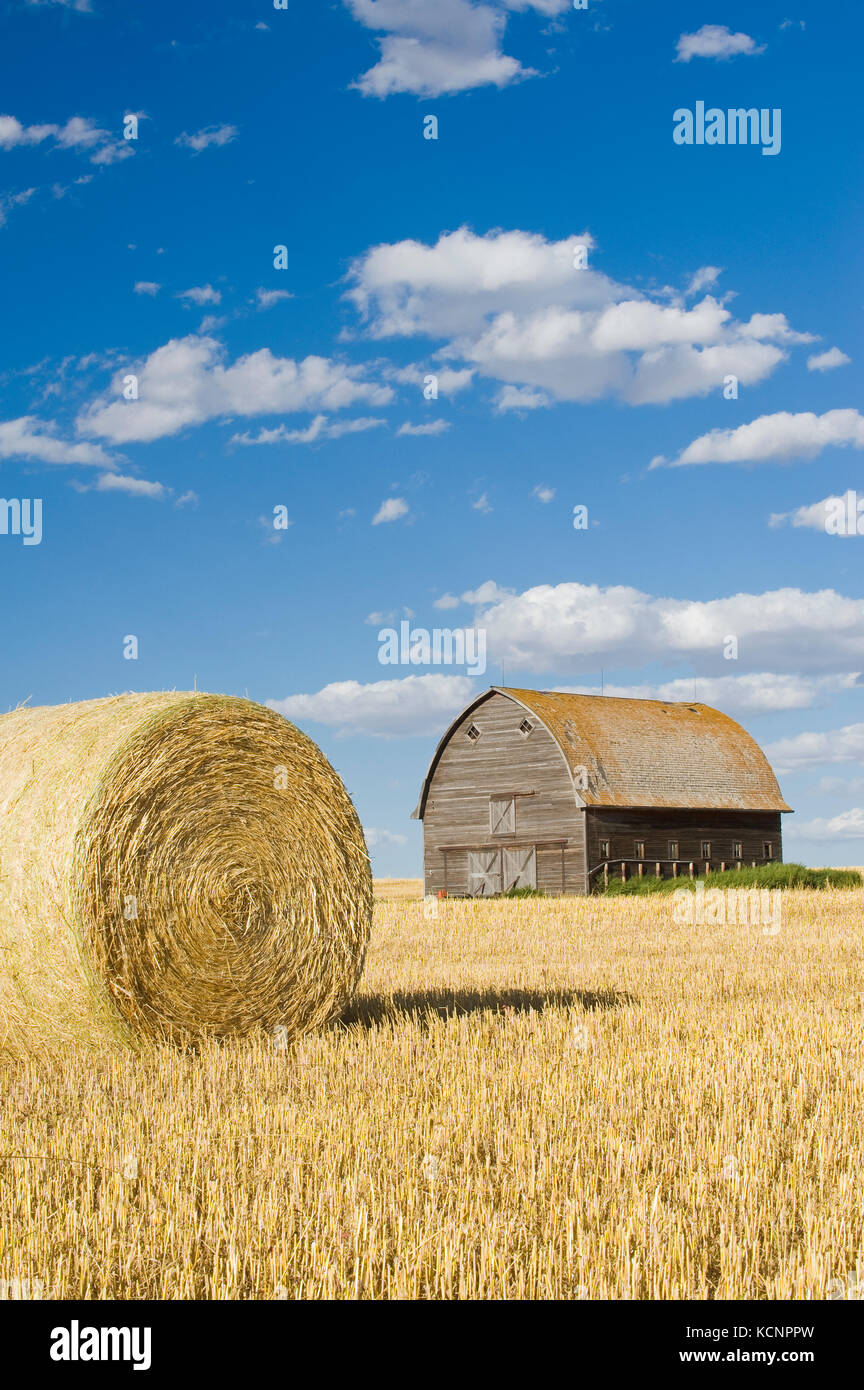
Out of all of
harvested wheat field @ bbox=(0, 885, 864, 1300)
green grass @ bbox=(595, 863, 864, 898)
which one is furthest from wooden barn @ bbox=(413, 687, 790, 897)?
harvested wheat field @ bbox=(0, 885, 864, 1300)

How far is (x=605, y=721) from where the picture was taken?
38531mm

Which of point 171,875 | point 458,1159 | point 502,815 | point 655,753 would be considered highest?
point 655,753

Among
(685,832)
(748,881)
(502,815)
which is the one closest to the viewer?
(748,881)

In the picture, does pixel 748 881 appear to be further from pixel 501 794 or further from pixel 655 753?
pixel 501 794

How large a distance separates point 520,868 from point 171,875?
28.1m

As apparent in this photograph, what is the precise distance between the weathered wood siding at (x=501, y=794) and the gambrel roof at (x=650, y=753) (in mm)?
419

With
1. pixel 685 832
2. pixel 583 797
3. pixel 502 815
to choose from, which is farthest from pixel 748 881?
pixel 502 815

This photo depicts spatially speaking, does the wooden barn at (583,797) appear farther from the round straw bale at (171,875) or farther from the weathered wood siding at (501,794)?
the round straw bale at (171,875)

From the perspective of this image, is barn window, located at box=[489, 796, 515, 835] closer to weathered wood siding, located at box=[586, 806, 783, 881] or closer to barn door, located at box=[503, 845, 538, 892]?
barn door, located at box=[503, 845, 538, 892]

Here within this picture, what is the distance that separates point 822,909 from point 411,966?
12.9 metres

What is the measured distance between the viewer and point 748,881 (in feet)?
115

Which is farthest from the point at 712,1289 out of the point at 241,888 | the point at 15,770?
the point at 15,770

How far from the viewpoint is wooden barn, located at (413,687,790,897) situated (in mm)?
36031
